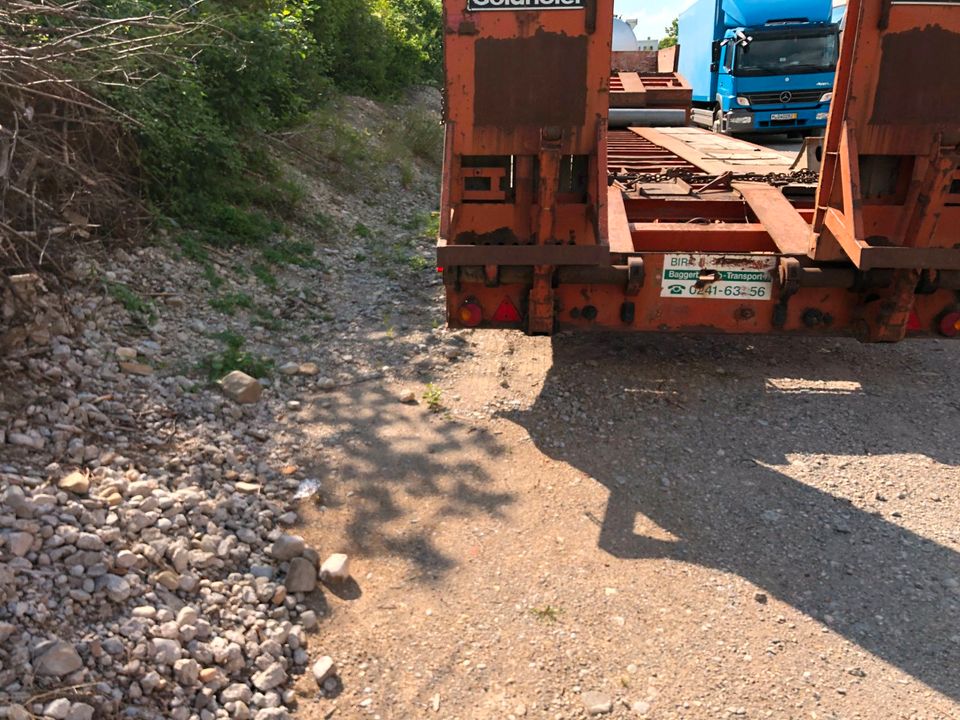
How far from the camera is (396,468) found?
13.7 ft

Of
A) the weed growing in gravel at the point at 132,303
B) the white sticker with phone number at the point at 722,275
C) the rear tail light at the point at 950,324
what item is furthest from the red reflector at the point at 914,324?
the weed growing in gravel at the point at 132,303

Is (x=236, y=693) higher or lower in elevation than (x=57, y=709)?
lower

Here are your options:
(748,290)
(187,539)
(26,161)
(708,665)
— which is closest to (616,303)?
(748,290)

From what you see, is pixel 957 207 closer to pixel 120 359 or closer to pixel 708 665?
pixel 708 665

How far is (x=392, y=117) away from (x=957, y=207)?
11372mm

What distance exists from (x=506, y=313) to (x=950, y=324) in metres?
2.66

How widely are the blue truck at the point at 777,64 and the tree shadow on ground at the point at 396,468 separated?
1406 centimetres

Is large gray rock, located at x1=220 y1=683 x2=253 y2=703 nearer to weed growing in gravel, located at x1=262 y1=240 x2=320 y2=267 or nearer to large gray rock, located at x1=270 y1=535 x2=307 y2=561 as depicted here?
large gray rock, located at x1=270 y1=535 x2=307 y2=561

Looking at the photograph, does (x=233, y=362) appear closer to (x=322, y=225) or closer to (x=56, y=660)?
(x=56, y=660)

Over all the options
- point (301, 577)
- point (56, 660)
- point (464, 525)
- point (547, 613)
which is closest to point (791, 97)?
point (464, 525)

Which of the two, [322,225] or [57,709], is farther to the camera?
[322,225]

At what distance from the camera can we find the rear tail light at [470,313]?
466 centimetres

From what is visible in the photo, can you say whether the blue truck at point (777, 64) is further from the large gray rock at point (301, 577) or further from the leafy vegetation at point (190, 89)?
the large gray rock at point (301, 577)

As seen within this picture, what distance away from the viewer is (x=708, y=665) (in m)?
2.85
